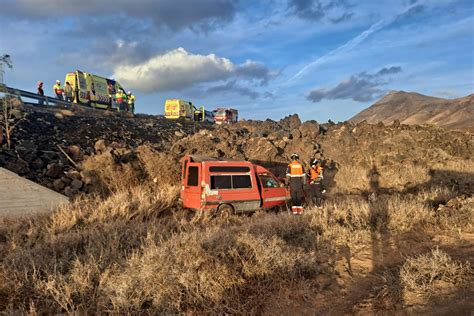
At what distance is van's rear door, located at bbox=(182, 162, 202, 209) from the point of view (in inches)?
379

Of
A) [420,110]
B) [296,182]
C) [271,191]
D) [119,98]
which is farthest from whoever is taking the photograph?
[420,110]

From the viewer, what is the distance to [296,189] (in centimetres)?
1066

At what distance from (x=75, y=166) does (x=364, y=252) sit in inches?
429

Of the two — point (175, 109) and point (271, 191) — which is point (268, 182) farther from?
point (175, 109)

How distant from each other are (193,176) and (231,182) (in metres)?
1.11

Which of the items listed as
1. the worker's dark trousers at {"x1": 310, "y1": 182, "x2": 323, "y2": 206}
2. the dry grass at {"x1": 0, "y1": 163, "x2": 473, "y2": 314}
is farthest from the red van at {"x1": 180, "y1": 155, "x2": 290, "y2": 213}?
the dry grass at {"x1": 0, "y1": 163, "x2": 473, "y2": 314}

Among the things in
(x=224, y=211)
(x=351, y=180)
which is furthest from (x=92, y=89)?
(x=224, y=211)

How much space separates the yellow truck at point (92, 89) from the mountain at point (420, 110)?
24.0m

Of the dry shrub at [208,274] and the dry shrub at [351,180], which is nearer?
the dry shrub at [208,274]

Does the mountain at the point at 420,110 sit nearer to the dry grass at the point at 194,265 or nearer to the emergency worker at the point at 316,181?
the emergency worker at the point at 316,181

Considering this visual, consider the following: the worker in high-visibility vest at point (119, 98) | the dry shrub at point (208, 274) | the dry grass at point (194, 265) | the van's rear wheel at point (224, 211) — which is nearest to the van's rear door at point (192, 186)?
the van's rear wheel at point (224, 211)

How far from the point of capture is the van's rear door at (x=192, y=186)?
31.5 ft

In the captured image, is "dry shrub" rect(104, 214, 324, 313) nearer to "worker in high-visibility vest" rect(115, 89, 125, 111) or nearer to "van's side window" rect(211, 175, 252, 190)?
"van's side window" rect(211, 175, 252, 190)

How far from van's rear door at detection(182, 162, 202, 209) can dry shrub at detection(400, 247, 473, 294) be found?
237 inches
